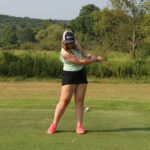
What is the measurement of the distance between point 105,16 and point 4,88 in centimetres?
1577

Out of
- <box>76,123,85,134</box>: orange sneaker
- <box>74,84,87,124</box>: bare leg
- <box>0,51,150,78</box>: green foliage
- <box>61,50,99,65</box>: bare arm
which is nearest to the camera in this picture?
Result: <box>61,50,99,65</box>: bare arm

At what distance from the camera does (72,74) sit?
730cm

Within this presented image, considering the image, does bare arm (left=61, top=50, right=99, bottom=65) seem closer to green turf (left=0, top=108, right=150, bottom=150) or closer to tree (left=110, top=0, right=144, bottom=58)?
green turf (left=0, top=108, right=150, bottom=150)

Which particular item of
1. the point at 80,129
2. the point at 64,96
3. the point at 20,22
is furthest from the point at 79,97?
the point at 20,22

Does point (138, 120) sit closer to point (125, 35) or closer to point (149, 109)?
point (149, 109)

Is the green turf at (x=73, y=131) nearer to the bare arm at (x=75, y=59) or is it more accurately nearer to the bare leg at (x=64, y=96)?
the bare leg at (x=64, y=96)

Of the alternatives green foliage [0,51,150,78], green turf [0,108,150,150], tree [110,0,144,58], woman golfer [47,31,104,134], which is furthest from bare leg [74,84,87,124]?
tree [110,0,144,58]

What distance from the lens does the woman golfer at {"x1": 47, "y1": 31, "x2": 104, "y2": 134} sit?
716 centimetres

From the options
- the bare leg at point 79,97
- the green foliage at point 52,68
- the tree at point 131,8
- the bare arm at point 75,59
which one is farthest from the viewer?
the tree at point 131,8

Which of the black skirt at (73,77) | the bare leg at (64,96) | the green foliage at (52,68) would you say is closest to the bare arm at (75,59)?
the black skirt at (73,77)

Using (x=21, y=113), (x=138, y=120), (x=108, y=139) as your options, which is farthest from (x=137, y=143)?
(x=21, y=113)

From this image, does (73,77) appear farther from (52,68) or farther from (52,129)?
(52,68)

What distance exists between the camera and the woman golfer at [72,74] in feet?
23.5

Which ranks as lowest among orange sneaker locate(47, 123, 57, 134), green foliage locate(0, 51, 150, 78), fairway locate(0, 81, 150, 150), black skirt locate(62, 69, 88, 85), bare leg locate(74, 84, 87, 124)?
green foliage locate(0, 51, 150, 78)
